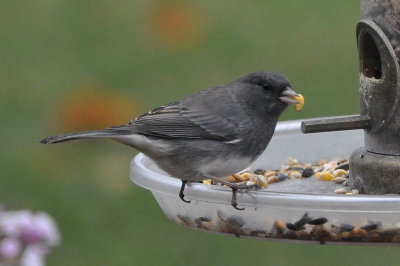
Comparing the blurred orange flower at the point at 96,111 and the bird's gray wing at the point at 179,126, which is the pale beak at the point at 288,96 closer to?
the bird's gray wing at the point at 179,126

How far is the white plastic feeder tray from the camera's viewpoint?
2.84m

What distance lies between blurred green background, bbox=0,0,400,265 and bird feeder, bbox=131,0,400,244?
1.57 metres

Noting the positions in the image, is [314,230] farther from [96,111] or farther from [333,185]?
[96,111]

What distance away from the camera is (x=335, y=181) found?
358cm

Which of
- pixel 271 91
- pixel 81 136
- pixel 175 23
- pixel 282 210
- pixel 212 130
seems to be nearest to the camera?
pixel 282 210

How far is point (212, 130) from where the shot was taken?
11.5 feet

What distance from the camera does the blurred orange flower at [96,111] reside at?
5.84 m

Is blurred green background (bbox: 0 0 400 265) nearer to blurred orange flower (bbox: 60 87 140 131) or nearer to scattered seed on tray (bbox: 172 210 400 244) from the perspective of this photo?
blurred orange flower (bbox: 60 87 140 131)

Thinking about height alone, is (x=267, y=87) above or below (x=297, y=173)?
above

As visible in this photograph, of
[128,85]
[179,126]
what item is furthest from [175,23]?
[179,126]

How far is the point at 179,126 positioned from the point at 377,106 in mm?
686

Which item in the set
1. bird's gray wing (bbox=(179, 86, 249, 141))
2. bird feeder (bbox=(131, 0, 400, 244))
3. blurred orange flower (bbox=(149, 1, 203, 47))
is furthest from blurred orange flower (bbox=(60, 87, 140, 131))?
bird's gray wing (bbox=(179, 86, 249, 141))

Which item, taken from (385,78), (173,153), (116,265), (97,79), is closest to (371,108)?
(385,78)

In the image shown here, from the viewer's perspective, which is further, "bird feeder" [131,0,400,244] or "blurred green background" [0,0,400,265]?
"blurred green background" [0,0,400,265]
